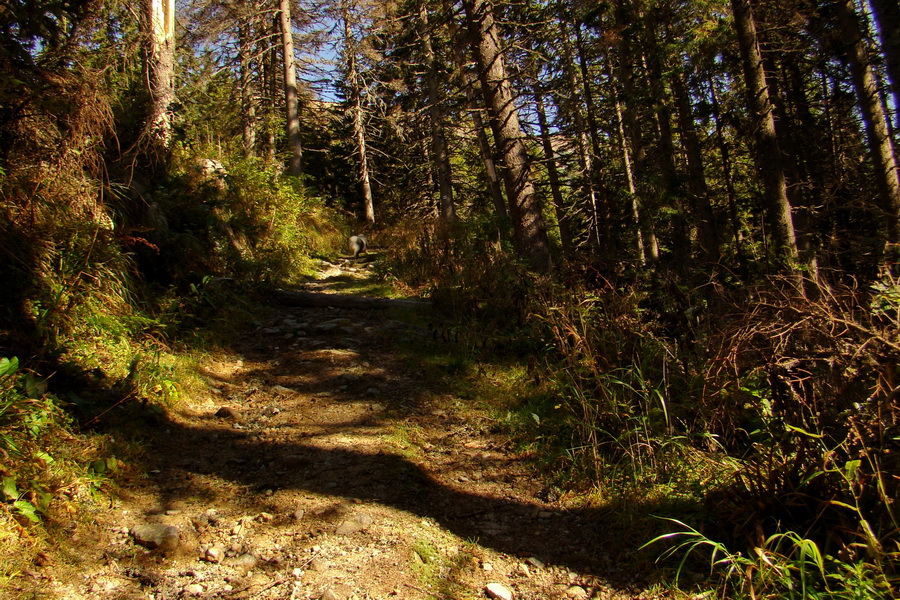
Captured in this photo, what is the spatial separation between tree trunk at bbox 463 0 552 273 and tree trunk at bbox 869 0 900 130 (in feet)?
16.7

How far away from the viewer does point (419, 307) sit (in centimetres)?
784

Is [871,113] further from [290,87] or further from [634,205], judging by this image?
[290,87]

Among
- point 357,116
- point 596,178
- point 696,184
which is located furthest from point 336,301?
point 357,116

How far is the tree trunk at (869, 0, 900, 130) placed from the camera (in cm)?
724

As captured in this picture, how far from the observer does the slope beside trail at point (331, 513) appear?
2.64 metres

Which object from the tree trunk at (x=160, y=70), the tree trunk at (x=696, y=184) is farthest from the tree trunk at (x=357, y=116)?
the tree trunk at (x=696, y=184)

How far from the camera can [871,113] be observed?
948cm

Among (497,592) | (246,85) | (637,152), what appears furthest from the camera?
(246,85)

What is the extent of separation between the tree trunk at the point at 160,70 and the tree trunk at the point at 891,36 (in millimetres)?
10234

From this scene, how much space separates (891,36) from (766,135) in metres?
2.41

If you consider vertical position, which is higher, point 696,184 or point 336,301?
point 696,184

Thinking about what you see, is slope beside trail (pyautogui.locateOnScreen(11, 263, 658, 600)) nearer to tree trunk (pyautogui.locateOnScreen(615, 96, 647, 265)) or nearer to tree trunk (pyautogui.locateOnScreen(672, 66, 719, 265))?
tree trunk (pyautogui.locateOnScreen(615, 96, 647, 265))

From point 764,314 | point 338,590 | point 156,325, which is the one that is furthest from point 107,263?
point 764,314

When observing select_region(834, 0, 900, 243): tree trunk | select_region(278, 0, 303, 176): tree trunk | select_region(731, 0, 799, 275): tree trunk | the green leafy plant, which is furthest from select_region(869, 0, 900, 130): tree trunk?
select_region(278, 0, 303, 176): tree trunk
